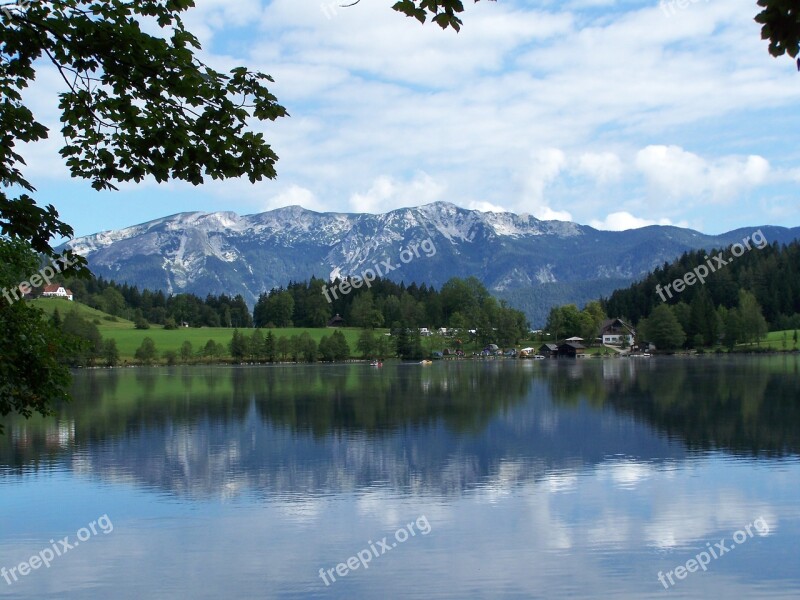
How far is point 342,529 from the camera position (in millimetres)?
22250

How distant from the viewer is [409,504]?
25234 mm

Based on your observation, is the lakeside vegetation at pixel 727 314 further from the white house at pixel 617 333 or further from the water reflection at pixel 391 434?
the water reflection at pixel 391 434

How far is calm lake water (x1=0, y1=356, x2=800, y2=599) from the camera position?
1806 centimetres

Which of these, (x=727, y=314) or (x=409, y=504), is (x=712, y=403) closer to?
(x=409, y=504)

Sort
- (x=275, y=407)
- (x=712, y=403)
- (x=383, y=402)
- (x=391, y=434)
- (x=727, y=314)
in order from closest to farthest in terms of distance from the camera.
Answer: (x=391, y=434)
(x=712, y=403)
(x=275, y=407)
(x=383, y=402)
(x=727, y=314)

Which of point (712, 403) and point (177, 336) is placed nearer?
point (712, 403)

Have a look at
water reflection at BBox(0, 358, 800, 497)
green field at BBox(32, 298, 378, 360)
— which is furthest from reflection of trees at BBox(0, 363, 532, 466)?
green field at BBox(32, 298, 378, 360)

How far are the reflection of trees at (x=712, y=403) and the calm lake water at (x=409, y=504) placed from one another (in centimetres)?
37

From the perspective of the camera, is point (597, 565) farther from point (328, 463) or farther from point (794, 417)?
point (794, 417)

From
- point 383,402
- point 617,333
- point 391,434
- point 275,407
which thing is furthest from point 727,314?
point 391,434

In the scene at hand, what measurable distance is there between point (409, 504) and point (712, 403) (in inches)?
1426

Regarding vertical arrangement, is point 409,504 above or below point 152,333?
below

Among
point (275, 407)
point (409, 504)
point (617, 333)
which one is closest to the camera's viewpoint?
point (409, 504)

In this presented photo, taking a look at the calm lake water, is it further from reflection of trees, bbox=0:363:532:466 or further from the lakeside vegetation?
the lakeside vegetation
